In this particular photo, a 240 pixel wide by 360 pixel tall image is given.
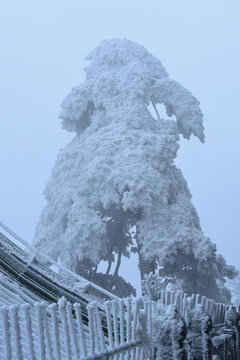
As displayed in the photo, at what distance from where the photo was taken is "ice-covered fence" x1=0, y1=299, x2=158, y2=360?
247cm

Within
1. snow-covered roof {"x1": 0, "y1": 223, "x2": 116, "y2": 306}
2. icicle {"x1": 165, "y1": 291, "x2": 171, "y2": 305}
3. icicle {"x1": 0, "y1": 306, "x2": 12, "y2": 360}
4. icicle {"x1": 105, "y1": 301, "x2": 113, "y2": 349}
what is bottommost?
icicle {"x1": 0, "y1": 306, "x2": 12, "y2": 360}

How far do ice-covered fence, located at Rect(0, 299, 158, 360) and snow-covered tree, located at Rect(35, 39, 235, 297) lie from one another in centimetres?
1234

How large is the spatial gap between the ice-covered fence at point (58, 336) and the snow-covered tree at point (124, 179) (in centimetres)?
1234

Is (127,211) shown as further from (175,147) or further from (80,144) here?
(80,144)

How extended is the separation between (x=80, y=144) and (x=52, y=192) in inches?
90.2

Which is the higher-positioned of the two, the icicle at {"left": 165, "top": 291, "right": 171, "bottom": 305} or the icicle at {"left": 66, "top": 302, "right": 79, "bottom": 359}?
the icicle at {"left": 165, "top": 291, "right": 171, "bottom": 305}

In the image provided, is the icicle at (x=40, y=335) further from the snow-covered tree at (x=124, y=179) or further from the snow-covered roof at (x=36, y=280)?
the snow-covered tree at (x=124, y=179)

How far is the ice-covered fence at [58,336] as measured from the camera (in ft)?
8.11

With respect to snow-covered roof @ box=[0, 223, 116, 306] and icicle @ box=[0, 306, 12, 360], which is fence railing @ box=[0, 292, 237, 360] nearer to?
icicle @ box=[0, 306, 12, 360]

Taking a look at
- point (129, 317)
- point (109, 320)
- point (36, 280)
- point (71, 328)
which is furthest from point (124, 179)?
point (71, 328)

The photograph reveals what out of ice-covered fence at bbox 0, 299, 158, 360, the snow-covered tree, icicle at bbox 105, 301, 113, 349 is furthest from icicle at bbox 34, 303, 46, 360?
the snow-covered tree

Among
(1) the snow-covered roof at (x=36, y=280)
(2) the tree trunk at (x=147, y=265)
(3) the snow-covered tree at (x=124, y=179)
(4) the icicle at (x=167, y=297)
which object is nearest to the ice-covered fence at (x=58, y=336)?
(4) the icicle at (x=167, y=297)

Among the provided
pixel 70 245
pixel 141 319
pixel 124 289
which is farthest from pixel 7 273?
pixel 124 289

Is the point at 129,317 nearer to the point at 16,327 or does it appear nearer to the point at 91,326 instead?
the point at 91,326
